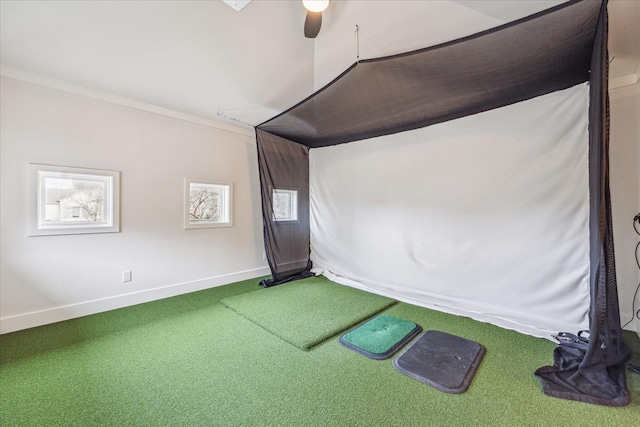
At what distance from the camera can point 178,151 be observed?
3539mm

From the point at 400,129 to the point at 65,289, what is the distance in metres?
4.41

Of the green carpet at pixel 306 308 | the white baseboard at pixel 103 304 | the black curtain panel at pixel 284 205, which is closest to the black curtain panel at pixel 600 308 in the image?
the green carpet at pixel 306 308

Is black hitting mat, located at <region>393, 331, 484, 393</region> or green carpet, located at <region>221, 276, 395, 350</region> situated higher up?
green carpet, located at <region>221, 276, 395, 350</region>

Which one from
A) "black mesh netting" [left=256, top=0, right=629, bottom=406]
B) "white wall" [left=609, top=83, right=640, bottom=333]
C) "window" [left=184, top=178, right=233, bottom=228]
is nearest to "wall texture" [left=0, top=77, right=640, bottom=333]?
"white wall" [left=609, top=83, right=640, bottom=333]

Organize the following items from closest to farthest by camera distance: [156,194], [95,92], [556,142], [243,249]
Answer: [556,142], [95,92], [156,194], [243,249]

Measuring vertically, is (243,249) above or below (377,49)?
below

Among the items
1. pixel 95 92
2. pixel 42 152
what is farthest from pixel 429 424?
pixel 95 92

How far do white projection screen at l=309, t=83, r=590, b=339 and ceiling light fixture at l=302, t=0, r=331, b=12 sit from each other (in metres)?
2.10

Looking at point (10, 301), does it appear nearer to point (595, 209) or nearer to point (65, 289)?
point (65, 289)

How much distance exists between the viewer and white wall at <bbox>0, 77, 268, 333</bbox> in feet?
8.12

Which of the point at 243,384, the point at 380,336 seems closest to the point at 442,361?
the point at 380,336

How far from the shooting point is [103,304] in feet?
9.63

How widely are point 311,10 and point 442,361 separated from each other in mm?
2742

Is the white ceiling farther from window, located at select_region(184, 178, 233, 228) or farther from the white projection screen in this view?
window, located at select_region(184, 178, 233, 228)
